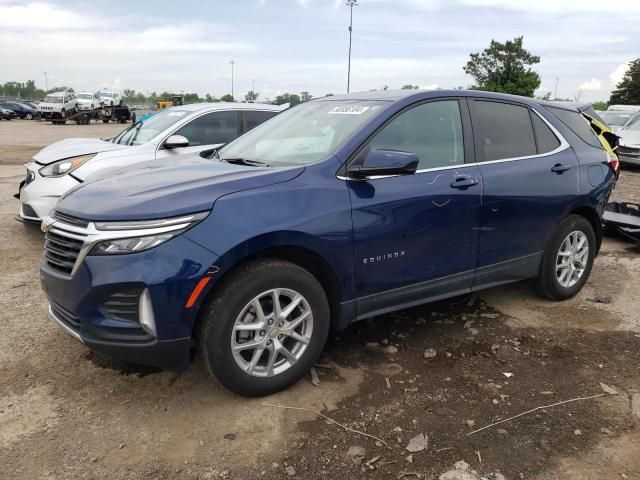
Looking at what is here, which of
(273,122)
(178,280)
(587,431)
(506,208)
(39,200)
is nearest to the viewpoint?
(178,280)

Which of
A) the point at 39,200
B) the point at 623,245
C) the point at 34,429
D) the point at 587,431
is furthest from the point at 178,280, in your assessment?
the point at 623,245

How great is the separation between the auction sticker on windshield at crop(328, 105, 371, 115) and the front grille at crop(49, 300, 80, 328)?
2083mm

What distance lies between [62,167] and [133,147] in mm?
821

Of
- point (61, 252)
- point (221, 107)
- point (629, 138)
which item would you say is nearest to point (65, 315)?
point (61, 252)

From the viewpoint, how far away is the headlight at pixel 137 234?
262 centimetres

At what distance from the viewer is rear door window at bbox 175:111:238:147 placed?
6762mm

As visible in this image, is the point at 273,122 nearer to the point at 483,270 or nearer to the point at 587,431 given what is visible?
the point at 483,270

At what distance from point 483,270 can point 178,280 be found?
7.43 ft

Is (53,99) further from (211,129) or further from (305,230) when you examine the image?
(305,230)

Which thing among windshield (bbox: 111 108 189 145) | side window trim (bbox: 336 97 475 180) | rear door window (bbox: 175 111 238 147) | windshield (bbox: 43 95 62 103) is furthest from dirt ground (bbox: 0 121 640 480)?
windshield (bbox: 43 95 62 103)

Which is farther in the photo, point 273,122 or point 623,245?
point 623,245

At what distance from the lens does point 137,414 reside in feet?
9.55

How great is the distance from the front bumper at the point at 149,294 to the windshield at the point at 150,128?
4291 mm

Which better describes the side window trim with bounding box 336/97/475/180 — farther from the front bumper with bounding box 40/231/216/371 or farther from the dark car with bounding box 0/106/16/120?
the dark car with bounding box 0/106/16/120
